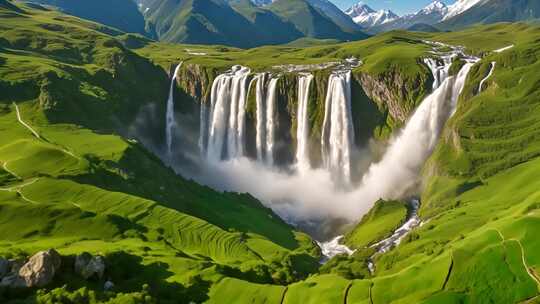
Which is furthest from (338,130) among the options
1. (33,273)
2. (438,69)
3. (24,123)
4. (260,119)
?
(33,273)

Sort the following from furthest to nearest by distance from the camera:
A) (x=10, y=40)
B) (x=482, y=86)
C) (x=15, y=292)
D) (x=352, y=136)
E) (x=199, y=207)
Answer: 1. (x=10, y=40)
2. (x=352, y=136)
3. (x=482, y=86)
4. (x=199, y=207)
5. (x=15, y=292)

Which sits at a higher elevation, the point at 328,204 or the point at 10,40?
the point at 10,40

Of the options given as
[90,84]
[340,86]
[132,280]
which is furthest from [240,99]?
[132,280]

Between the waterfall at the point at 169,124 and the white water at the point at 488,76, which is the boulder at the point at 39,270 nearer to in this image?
the white water at the point at 488,76

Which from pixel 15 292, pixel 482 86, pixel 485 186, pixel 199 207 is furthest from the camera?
pixel 482 86

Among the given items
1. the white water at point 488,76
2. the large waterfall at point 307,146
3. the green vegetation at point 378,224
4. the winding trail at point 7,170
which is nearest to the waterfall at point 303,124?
the large waterfall at point 307,146

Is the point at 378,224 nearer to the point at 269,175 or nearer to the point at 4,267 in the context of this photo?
the point at 269,175

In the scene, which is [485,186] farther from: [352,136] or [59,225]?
[59,225]
